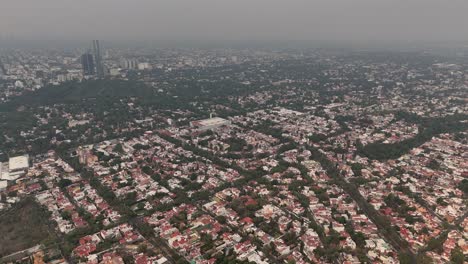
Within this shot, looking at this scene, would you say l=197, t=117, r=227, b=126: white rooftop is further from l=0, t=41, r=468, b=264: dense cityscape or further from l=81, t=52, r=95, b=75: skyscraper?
l=81, t=52, r=95, b=75: skyscraper

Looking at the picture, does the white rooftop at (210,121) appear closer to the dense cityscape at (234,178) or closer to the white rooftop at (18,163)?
the dense cityscape at (234,178)

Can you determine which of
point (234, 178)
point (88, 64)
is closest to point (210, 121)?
point (234, 178)

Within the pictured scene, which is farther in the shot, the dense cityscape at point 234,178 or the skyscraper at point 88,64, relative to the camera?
the skyscraper at point 88,64

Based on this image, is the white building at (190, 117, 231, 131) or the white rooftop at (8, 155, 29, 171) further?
the white building at (190, 117, 231, 131)

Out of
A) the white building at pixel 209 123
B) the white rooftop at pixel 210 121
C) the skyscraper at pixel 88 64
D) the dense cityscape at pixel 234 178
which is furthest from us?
the skyscraper at pixel 88 64

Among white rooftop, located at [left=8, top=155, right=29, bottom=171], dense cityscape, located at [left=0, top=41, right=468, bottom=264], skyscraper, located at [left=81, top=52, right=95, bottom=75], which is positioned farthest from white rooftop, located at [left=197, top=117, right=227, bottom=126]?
skyscraper, located at [left=81, top=52, right=95, bottom=75]

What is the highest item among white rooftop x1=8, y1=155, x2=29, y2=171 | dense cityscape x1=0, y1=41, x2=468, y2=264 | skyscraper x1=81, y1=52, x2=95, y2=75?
skyscraper x1=81, y1=52, x2=95, y2=75

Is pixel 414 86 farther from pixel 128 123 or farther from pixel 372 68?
pixel 128 123

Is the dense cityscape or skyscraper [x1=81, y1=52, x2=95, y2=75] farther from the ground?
skyscraper [x1=81, y1=52, x2=95, y2=75]

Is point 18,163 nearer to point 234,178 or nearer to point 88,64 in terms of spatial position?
point 234,178

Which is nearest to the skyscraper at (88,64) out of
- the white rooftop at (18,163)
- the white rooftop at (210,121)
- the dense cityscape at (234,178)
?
the dense cityscape at (234,178)
